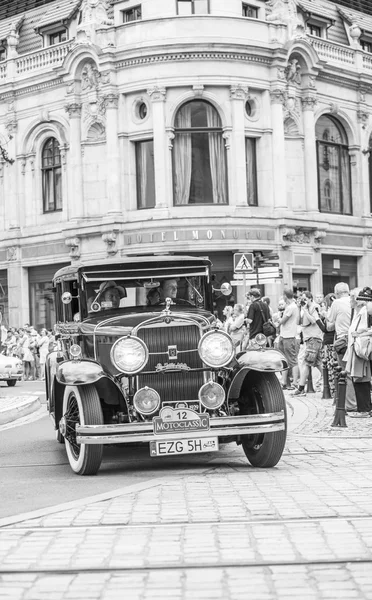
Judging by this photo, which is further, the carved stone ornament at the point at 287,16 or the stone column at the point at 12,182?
the stone column at the point at 12,182

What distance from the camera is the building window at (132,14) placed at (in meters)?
39.4

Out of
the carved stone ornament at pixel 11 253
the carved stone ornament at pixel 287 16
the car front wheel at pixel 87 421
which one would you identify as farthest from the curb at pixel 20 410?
the carved stone ornament at pixel 287 16

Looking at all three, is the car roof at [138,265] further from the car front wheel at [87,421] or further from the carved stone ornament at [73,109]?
the carved stone ornament at [73,109]

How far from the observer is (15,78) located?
4266 centimetres

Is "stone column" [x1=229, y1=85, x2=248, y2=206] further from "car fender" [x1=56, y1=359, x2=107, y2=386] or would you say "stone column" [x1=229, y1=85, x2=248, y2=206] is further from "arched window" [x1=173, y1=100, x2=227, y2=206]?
"car fender" [x1=56, y1=359, x2=107, y2=386]

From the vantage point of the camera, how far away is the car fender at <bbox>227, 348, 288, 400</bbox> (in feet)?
33.5

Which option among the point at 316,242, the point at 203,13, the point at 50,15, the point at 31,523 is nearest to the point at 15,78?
the point at 50,15

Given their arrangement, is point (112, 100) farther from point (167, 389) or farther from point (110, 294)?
point (167, 389)

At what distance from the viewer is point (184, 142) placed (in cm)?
3822

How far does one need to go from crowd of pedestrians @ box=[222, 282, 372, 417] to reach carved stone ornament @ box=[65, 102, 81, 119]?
54.3ft

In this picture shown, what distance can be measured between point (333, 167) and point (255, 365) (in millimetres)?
33363

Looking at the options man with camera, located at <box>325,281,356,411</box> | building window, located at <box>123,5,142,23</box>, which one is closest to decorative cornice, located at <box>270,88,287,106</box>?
building window, located at <box>123,5,142,23</box>

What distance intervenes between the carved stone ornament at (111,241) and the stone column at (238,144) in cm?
424

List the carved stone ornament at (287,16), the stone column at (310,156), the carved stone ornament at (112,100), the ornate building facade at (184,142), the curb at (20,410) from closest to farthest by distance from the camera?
the curb at (20,410) < the ornate building facade at (184,142) < the carved stone ornament at (112,100) < the carved stone ornament at (287,16) < the stone column at (310,156)
